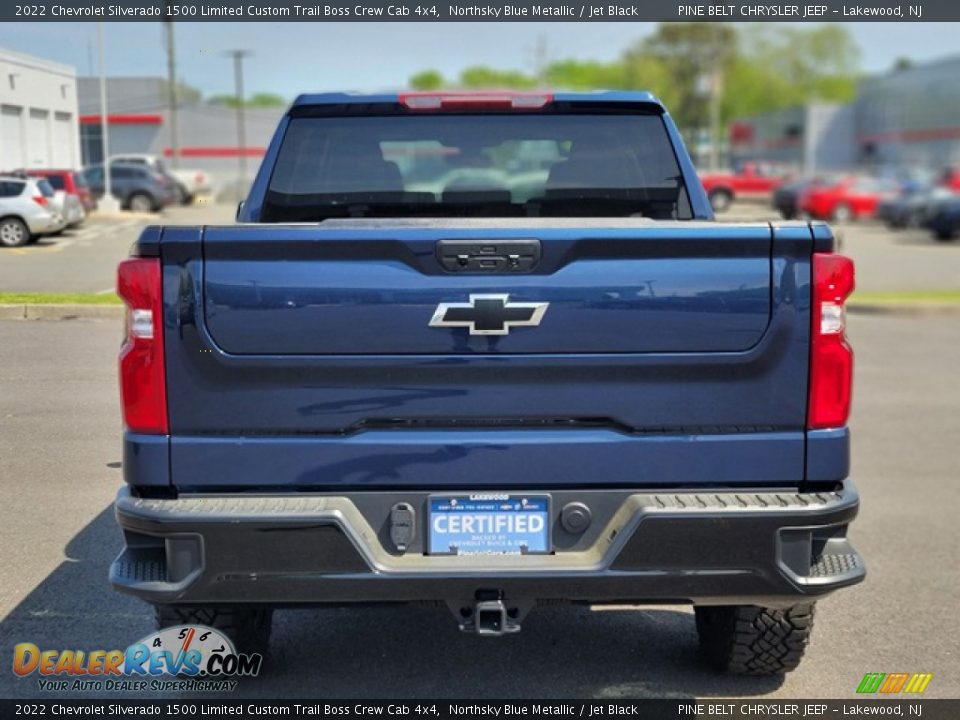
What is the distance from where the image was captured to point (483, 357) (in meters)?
3.44

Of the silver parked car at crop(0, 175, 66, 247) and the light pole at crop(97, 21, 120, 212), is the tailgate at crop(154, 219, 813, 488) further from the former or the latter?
the light pole at crop(97, 21, 120, 212)

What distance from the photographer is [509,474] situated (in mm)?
3520

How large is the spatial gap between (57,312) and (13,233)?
44 cm

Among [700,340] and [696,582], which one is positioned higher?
[700,340]

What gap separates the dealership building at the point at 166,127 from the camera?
7043 mm

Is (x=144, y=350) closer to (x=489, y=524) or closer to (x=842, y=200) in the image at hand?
(x=489, y=524)

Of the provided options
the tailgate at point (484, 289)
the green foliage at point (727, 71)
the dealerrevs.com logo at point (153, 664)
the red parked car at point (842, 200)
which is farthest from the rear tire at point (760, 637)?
the green foliage at point (727, 71)

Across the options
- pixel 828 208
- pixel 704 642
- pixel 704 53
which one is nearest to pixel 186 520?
pixel 704 642

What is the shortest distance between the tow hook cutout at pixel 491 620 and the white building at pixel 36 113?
3923 mm

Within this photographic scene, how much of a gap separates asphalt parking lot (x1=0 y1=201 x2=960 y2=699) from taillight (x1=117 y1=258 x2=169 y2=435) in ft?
1.48

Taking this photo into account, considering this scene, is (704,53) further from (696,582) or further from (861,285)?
(696,582)

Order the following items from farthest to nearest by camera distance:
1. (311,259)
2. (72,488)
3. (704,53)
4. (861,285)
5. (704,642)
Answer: (704,53) < (861,285) < (72,488) < (704,642) < (311,259)

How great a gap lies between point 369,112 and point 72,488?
2.41 metres

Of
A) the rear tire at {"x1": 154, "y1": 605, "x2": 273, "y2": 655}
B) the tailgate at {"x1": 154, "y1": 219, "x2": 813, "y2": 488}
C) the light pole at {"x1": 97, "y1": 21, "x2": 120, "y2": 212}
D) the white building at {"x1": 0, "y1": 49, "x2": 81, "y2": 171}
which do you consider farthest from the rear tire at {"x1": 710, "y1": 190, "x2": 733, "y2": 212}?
the tailgate at {"x1": 154, "y1": 219, "x2": 813, "y2": 488}
